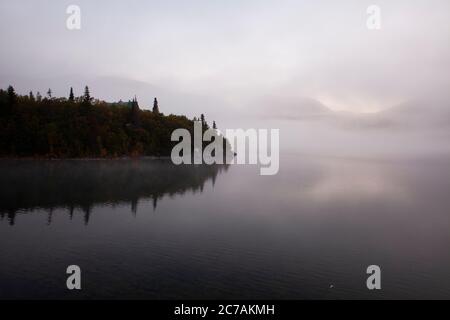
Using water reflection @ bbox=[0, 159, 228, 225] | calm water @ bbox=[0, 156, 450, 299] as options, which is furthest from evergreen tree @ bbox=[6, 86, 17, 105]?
calm water @ bbox=[0, 156, 450, 299]

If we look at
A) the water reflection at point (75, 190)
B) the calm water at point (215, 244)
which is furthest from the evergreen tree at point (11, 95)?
the calm water at point (215, 244)

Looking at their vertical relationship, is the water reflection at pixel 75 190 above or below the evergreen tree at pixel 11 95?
below

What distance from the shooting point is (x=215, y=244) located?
4925cm

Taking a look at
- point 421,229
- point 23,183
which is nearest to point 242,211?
point 421,229

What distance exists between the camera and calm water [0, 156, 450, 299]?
34875 millimetres

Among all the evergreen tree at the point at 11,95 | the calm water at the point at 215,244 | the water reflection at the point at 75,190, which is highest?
the evergreen tree at the point at 11,95

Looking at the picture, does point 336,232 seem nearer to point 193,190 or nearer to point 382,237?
point 382,237

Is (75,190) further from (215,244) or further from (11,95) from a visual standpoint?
(11,95)

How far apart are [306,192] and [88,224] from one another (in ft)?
225

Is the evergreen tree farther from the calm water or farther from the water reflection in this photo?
the calm water

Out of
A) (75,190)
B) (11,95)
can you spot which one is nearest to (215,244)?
(75,190)

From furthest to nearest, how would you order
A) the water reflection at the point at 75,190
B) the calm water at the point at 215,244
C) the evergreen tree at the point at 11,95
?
the evergreen tree at the point at 11,95, the water reflection at the point at 75,190, the calm water at the point at 215,244

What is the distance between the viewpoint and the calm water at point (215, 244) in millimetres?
34875

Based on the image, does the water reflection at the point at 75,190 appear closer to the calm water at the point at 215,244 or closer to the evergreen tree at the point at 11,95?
the calm water at the point at 215,244
